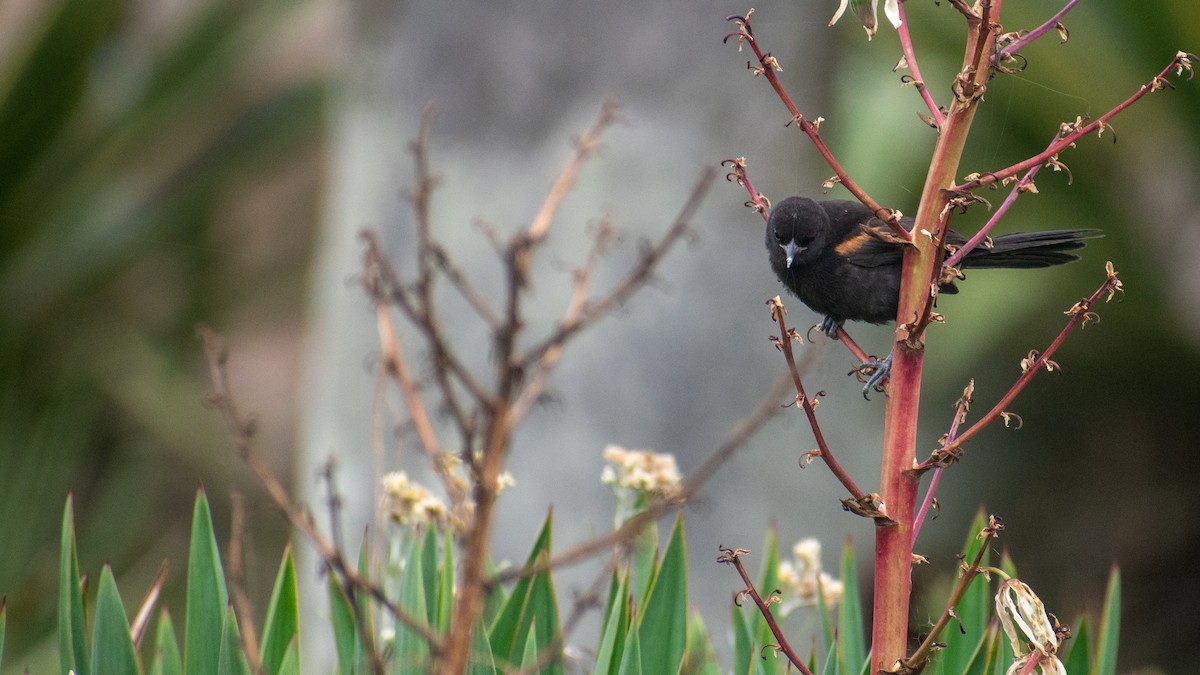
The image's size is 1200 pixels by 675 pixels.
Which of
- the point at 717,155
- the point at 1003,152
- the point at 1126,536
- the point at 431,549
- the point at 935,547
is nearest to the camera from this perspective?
the point at 431,549

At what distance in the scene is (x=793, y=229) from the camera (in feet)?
7.63

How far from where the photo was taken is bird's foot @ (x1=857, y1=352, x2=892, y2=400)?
155cm

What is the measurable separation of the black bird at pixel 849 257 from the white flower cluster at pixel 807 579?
0.38m

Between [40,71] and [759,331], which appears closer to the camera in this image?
[759,331]

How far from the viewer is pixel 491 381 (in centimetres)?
476

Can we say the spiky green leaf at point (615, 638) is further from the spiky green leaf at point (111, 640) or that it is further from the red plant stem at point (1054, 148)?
the red plant stem at point (1054, 148)

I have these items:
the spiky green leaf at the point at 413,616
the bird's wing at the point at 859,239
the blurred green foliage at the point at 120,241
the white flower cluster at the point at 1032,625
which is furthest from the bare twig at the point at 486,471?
the blurred green foliage at the point at 120,241

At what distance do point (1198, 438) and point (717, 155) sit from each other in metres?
3.39

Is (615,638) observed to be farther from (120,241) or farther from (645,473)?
(120,241)

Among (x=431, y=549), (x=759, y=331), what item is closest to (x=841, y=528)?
(x=759, y=331)

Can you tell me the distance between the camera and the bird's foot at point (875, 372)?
1.55m

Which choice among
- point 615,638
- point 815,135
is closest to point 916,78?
point 815,135

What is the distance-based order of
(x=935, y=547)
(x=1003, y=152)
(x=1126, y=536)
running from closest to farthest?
(x=1003, y=152) < (x=935, y=547) < (x=1126, y=536)

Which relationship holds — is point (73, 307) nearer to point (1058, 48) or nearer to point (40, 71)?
point (40, 71)
